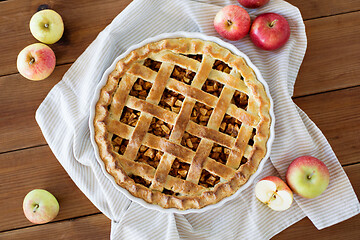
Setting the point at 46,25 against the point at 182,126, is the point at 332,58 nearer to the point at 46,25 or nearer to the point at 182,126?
the point at 182,126

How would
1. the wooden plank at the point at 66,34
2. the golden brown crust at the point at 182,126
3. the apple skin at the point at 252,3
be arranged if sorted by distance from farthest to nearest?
the wooden plank at the point at 66,34, the apple skin at the point at 252,3, the golden brown crust at the point at 182,126

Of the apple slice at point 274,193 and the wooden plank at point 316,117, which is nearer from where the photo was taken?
the apple slice at point 274,193

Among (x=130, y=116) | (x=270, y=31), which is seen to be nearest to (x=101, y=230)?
(x=130, y=116)

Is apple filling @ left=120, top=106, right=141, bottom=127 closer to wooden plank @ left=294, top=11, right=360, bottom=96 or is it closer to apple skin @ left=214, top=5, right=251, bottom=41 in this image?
apple skin @ left=214, top=5, right=251, bottom=41

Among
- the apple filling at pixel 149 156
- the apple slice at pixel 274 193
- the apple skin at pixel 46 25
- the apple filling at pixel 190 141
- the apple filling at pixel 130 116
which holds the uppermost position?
the apple skin at pixel 46 25

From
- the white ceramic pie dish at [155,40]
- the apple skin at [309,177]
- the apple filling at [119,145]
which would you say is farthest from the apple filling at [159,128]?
the apple skin at [309,177]

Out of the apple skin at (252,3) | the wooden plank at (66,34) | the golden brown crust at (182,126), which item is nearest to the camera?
the golden brown crust at (182,126)

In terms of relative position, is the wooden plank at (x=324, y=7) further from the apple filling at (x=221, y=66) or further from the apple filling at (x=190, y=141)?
the apple filling at (x=190, y=141)

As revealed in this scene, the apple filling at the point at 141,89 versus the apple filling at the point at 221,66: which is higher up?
the apple filling at the point at 221,66
